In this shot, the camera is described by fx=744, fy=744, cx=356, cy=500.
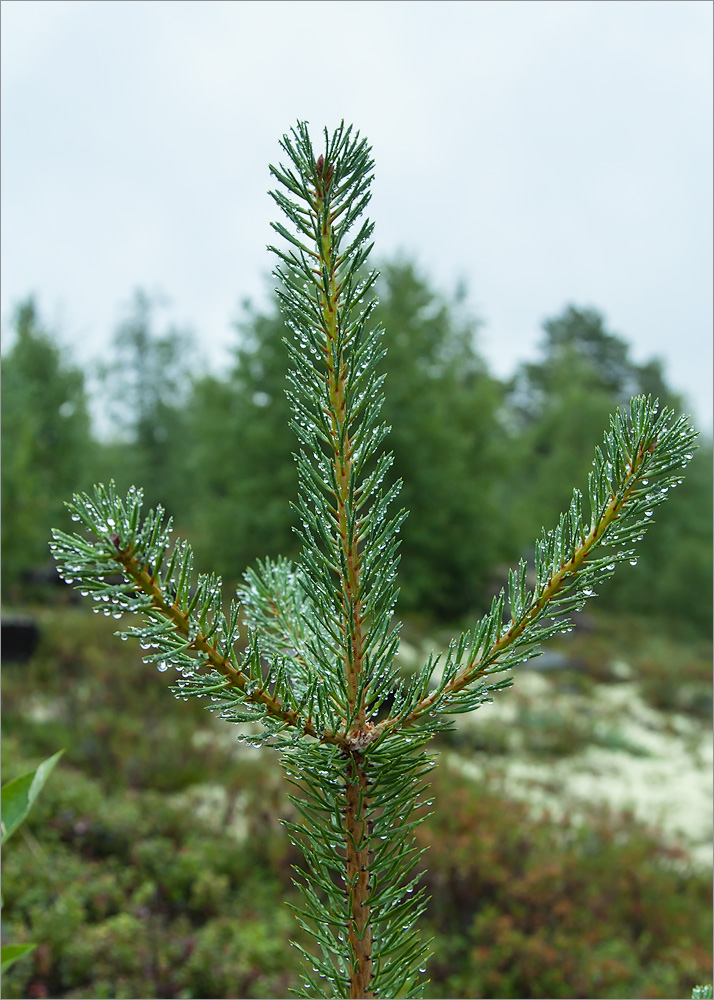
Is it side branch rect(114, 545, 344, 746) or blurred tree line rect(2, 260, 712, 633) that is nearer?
side branch rect(114, 545, 344, 746)

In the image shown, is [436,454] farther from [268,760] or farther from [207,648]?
[207,648]

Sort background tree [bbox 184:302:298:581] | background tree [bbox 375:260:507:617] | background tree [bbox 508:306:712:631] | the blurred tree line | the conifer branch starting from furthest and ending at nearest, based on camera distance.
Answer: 1. background tree [bbox 508:306:712:631]
2. background tree [bbox 375:260:507:617]
3. background tree [bbox 184:302:298:581]
4. the blurred tree line
5. the conifer branch

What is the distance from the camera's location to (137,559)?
2.17 feet

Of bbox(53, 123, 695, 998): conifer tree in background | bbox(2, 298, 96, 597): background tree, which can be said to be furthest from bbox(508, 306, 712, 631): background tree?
bbox(53, 123, 695, 998): conifer tree in background

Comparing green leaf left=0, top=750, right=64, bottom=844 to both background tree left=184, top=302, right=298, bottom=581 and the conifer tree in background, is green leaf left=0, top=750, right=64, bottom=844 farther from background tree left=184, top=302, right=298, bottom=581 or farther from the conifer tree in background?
background tree left=184, top=302, right=298, bottom=581

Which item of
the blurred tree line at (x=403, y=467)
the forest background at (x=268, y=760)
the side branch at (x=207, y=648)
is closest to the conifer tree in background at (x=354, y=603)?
the side branch at (x=207, y=648)

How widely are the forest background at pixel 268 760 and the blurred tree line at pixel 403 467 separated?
70 millimetres

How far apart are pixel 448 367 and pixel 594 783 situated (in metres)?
13.0

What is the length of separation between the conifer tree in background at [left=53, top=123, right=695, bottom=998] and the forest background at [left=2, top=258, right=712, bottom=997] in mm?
209

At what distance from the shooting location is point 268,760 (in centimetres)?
657

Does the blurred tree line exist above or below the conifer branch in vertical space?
above

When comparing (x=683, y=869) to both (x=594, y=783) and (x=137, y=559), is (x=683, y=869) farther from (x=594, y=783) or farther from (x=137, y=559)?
(x=137, y=559)

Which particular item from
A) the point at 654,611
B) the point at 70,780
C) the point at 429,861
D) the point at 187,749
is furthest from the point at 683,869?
the point at 654,611

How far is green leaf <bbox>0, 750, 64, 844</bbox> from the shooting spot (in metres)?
0.83
